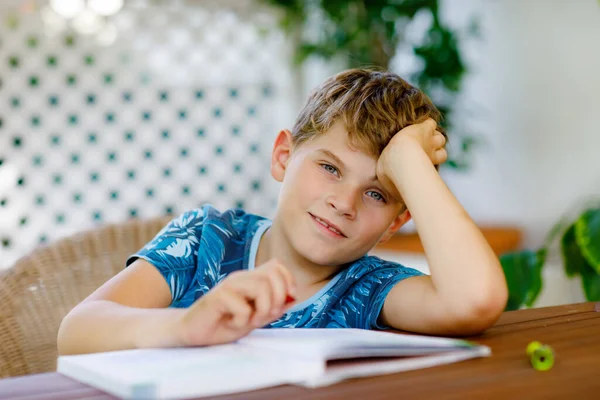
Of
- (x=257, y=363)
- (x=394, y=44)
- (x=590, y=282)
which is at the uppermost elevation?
(x=394, y=44)

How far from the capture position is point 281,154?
50.1 inches

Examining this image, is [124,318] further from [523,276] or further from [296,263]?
[523,276]

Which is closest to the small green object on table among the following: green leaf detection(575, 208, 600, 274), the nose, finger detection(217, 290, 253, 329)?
finger detection(217, 290, 253, 329)

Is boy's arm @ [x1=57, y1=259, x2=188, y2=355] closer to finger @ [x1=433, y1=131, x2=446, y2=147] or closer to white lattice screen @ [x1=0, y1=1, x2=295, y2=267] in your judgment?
finger @ [x1=433, y1=131, x2=446, y2=147]

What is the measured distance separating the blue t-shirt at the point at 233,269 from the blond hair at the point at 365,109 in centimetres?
19

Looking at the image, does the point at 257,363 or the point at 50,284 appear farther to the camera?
the point at 50,284

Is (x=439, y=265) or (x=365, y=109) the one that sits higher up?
(x=365, y=109)

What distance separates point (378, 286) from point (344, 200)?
146mm

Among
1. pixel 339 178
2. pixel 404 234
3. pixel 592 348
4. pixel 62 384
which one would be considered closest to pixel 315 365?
pixel 62 384

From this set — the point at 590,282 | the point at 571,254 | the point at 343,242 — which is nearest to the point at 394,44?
the point at 571,254

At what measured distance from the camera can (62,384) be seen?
0.64 metres

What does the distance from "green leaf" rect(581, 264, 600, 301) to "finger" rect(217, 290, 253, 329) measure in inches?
72.6

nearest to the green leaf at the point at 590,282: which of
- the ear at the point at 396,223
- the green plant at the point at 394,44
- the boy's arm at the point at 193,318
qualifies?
the green plant at the point at 394,44

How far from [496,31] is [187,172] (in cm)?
164
